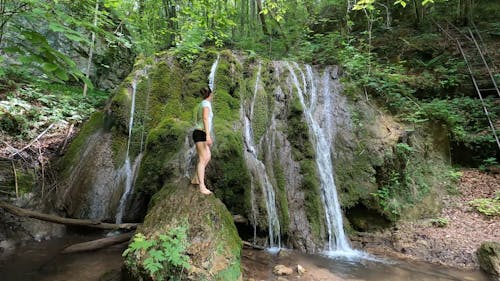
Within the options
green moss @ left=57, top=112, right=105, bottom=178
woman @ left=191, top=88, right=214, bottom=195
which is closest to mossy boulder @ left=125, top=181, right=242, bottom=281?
woman @ left=191, top=88, right=214, bottom=195

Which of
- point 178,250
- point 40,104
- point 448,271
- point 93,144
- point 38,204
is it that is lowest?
point 448,271

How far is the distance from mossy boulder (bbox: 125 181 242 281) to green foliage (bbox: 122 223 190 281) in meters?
0.01

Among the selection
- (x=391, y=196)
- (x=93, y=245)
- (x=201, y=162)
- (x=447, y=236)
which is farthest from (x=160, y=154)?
(x=447, y=236)

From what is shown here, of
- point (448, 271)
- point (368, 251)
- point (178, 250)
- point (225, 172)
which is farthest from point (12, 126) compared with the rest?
point (448, 271)

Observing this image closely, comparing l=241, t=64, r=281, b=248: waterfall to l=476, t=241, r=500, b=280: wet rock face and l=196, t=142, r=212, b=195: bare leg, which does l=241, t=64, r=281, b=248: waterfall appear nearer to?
l=196, t=142, r=212, b=195: bare leg

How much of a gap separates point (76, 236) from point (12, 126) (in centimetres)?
337

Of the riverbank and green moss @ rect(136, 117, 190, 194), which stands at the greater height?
green moss @ rect(136, 117, 190, 194)

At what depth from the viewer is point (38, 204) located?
20.9ft

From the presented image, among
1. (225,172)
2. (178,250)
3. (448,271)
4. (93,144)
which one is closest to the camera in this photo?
(178,250)

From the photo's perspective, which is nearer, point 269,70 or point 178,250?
point 178,250

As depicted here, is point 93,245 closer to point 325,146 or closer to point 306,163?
point 306,163

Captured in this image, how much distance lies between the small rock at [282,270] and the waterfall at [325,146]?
4.71 feet

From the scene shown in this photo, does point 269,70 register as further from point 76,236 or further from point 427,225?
point 76,236

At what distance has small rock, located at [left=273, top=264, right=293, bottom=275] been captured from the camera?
4805mm
